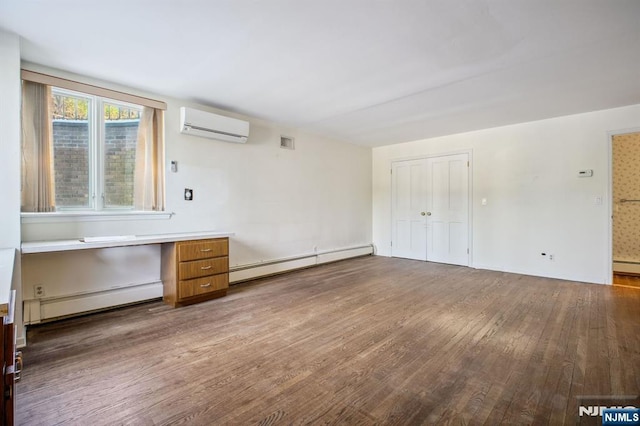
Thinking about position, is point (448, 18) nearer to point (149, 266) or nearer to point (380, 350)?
point (380, 350)

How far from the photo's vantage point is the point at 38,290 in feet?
9.77

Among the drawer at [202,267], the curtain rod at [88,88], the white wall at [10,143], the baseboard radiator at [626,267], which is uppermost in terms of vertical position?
the curtain rod at [88,88]

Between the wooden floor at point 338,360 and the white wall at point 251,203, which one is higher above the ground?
the white wall at point 251,203

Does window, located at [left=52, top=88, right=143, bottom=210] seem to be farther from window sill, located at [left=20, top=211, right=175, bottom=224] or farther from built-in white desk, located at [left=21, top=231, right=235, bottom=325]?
built-in white desk, located at [left=21, top=231, right=235, bottom=325]

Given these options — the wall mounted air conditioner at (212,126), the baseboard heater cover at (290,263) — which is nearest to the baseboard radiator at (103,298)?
the baseboard heater cover at (290,263)

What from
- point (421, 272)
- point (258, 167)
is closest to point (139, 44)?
point (258, 167)

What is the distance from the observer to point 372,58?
113 inches

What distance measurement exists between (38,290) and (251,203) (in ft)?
8.77

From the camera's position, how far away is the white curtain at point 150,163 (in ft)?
12.0

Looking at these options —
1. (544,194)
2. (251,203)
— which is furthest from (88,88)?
(544,194)

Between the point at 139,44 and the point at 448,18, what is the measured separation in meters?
2.61

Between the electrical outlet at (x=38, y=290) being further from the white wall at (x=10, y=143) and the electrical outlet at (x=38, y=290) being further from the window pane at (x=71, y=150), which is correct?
the window pane at (x=71, y=150)

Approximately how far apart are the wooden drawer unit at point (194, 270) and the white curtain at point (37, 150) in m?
1.27

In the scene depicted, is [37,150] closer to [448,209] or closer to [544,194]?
[448,209]
